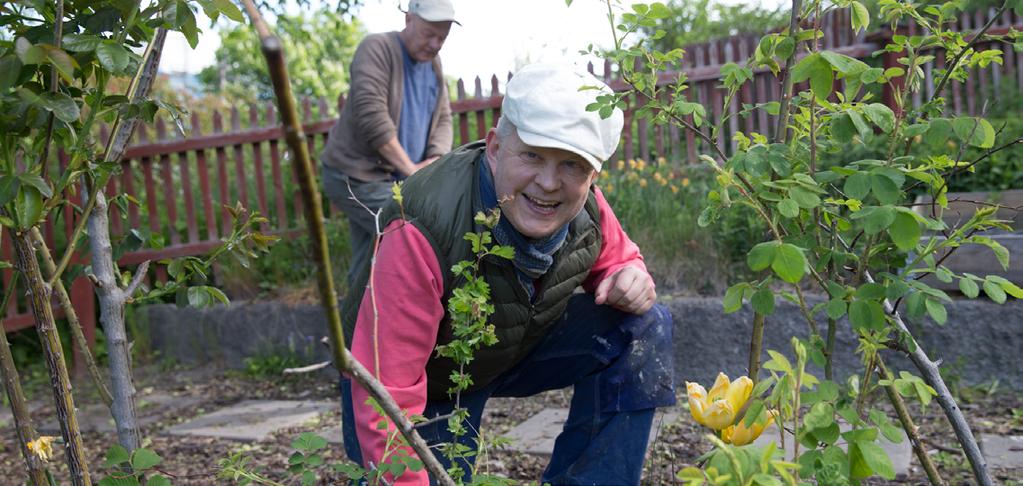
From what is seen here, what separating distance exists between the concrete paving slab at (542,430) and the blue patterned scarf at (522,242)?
1.14 metres

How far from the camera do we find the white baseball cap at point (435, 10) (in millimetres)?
4293

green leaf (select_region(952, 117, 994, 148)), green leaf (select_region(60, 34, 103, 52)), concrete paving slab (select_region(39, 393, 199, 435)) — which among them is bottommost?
concrete paving slab (select_region(39, 393, 199, 435))

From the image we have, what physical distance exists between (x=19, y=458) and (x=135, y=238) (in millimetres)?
2288

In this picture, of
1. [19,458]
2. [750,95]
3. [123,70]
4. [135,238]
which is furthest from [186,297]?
[750,95]

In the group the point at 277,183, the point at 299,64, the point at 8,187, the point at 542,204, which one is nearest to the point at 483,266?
the point at 542,204

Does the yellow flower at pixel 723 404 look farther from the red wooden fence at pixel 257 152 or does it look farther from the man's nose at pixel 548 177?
the red wooden fence at pixel 257 152

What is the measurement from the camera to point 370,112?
4395mm

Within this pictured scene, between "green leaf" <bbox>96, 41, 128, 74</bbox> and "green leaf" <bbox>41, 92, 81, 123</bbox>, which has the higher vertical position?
"green leaf" <bbox>96, 41, 128, 74</bbox>

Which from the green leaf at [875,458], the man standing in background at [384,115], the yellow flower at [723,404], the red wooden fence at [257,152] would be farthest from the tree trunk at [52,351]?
the red wooden fence at [257,152]

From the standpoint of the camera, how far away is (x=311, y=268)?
5902 mm

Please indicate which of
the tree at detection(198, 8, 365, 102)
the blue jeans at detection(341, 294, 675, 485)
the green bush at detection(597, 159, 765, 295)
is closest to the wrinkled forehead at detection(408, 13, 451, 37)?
the green bush at detection(597, 159, 765, 295)

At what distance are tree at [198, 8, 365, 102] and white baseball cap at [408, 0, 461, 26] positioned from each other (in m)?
8.81

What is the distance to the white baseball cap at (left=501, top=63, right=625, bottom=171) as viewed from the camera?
206cm

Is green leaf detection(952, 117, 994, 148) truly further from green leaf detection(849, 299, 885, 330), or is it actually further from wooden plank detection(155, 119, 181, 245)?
wooden plank detection(155, 119, 181, 245)
